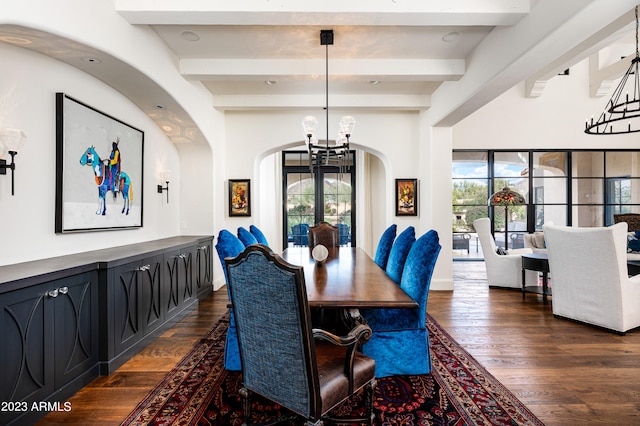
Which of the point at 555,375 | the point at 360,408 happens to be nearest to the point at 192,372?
the point at 360,408

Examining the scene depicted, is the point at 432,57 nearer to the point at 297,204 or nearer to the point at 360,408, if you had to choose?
the point at 360,408

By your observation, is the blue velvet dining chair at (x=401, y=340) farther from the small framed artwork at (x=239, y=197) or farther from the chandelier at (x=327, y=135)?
the small framed artwork at (x=239, y=197)

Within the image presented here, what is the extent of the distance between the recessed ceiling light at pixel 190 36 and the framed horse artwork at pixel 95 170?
42.1 inches

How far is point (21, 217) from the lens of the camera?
7.69 ft

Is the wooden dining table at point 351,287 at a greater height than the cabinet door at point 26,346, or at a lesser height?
greater

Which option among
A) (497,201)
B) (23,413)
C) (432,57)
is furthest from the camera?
(497,201)

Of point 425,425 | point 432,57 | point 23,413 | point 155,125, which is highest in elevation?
point 432,57

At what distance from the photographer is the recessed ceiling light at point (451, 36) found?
3.25 m

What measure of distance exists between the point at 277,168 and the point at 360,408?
6.19 meters

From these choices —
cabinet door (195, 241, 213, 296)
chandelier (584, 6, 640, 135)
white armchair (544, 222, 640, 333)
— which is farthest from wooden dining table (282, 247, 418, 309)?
chandelier (584, 6, 640, 135)

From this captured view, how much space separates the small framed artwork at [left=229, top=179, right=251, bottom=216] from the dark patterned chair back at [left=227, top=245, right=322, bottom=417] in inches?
153

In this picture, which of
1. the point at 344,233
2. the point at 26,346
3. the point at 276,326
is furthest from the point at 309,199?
the point at 276,326

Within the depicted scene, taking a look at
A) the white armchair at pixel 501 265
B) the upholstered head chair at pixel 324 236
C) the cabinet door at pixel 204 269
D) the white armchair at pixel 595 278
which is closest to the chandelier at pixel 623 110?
the white armchair at pixel 595 278

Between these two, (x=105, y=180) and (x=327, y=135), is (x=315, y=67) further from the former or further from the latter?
(x=105, y=180)
